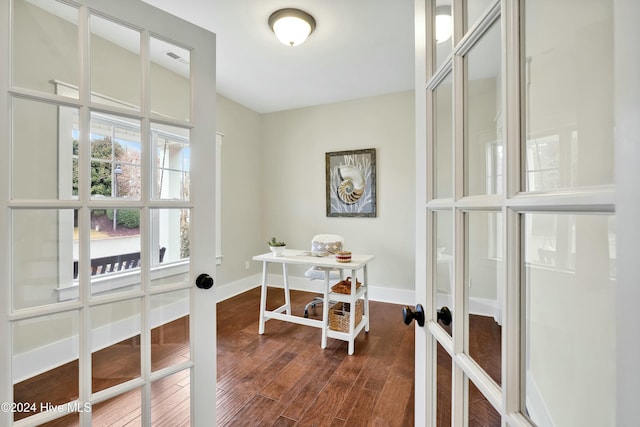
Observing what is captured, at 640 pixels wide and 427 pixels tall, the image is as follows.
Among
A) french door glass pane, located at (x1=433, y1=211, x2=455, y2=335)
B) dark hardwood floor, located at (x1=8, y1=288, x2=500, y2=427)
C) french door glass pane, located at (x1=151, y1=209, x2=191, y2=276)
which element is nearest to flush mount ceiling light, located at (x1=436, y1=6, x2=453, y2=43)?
french door glass pane, located at (x1=433, y1=211, x2=455, y2=335)

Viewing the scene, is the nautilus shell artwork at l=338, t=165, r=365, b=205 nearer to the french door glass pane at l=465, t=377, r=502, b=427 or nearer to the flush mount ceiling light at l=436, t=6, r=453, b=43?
the flush mount ceiling light at l=436, t=6, r=453, b=43

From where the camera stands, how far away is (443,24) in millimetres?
807

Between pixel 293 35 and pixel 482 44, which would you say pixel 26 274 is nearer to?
pixel 482 44

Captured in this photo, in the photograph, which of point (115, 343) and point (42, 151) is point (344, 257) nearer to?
point (115, 343)

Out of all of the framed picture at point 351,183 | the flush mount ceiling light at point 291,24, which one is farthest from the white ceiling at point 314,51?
the framed picture at point 351,183

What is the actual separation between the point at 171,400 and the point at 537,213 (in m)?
1.38

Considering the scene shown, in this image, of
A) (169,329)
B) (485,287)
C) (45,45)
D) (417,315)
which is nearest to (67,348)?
(169,329)

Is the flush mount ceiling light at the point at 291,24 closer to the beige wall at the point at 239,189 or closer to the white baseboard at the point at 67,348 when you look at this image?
the beige wall at the point at 239,189

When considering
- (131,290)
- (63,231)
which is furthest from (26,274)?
(131,290)

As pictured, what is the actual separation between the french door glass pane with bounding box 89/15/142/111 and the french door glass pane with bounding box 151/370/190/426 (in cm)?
107

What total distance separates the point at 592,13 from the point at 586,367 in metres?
0.56

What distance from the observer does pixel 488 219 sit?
59 centimetres

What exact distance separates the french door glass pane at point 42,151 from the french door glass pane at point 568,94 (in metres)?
1.25

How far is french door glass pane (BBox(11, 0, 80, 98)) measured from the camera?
0.83 m
